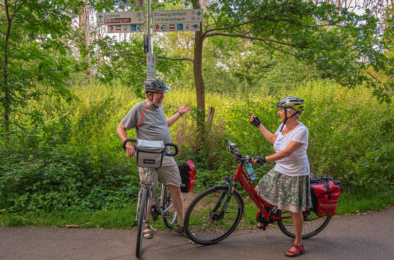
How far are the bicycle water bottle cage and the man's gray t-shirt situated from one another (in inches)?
10.8

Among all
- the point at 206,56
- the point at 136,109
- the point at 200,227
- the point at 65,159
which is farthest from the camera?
the point at 206,56

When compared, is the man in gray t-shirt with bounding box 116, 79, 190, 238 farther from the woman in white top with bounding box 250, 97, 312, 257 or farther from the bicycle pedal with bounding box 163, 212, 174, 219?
the woman in white top with bounding box 250, 97, 312, 257

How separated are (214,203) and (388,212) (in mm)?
3444

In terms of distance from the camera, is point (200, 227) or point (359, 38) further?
point (359, 38)

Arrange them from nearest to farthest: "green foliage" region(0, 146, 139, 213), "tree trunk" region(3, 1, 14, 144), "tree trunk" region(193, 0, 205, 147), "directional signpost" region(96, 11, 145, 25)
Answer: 1. "green foliage" region(0, 146, 139, 213)
2. "directional signpost" region(96, 11, 145, 25)
3. "tree trunk" region(3, 1, 14, 144)
4. "tree trunk" region(193, 0, 205, 147)

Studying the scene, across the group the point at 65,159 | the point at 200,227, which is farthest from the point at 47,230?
the point at 200,227

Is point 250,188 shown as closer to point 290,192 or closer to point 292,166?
point 290,192

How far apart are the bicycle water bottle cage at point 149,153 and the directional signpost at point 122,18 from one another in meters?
2.84

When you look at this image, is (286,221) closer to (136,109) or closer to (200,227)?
(200,227)

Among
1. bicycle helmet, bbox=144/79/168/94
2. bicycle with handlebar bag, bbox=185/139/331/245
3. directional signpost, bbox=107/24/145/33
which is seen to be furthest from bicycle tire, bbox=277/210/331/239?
directional signpost, bbox=107/24/145/33

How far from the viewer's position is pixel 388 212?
16.1ft

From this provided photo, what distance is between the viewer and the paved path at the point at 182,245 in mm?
3402

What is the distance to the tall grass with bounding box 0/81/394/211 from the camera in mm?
4949

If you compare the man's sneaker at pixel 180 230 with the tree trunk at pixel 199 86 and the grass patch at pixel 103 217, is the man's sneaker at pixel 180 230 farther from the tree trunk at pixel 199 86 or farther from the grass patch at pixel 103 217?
the tree trunk at pixel 199 86
